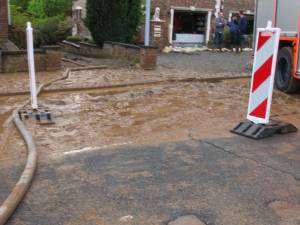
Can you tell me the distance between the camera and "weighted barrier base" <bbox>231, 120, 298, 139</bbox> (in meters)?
6.05

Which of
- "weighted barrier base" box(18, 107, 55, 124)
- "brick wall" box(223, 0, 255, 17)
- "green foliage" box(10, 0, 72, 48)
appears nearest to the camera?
"weighted barrier base" box(18, 107, 55, 124)

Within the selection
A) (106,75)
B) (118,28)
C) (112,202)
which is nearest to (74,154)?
(112,202)

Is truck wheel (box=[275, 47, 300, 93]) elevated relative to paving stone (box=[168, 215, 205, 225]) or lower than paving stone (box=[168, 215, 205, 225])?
elevated

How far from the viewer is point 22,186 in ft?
13.1

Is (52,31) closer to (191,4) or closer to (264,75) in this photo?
(191,4)

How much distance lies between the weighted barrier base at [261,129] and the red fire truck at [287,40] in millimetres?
3248

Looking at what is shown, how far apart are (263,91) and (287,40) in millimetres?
4032

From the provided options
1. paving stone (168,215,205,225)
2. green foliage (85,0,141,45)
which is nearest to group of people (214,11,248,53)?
green foliage (85,0,141,45)

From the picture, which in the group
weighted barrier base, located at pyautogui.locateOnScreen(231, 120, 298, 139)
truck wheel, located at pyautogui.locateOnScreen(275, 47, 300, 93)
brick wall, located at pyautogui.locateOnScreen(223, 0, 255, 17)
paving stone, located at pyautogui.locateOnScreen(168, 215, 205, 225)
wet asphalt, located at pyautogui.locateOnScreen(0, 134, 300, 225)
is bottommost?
paving stone, located at pyautogui.locateOnScreen(168, 215, 205, 225)

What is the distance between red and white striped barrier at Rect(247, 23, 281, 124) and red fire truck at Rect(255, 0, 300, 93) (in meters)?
3.19

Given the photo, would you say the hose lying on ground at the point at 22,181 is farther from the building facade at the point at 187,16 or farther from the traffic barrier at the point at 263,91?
the building facade at the point at 187,16

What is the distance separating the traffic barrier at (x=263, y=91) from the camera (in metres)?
6.06

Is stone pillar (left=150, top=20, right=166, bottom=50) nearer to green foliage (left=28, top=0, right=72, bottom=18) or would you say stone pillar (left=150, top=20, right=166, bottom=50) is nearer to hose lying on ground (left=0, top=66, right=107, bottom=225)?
green foliage (left=28, top=0, right=72, bottom=18)

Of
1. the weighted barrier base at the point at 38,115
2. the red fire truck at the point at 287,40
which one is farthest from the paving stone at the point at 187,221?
the red fire truck at the point at 287,40
